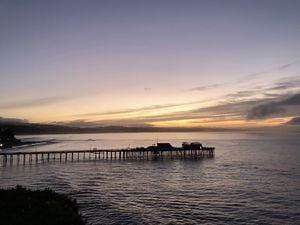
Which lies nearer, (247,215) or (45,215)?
(45,215)

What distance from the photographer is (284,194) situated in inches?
1975

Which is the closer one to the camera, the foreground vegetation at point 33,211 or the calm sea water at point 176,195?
the foreground vegetation at point 33,211

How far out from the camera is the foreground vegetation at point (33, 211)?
81.1ft

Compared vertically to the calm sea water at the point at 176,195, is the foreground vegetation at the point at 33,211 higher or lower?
higher

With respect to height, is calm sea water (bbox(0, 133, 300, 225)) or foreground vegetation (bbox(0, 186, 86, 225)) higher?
foreground vegetation (bbox(0, 186, 86, 225))

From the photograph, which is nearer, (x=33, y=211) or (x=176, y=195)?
(x=33, y=211)

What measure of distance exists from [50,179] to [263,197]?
3782 cm

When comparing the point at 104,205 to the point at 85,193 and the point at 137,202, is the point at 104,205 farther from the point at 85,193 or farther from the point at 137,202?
the point at 85,193

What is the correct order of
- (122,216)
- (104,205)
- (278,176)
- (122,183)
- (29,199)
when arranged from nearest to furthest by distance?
(29,199) < (122,216) < (104,205) < (122,183) < (278,176)

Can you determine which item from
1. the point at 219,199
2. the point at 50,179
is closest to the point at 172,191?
the point at 219,199

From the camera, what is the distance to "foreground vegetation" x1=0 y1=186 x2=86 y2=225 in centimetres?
2473

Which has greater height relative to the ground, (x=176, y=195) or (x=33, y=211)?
(x=33, y=211)

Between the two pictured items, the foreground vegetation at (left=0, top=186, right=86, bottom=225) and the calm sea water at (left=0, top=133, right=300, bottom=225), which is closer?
the foreground vegetation at (left=0, top=186, right=86, bottom=225)

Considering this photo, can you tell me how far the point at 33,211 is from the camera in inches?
1069
